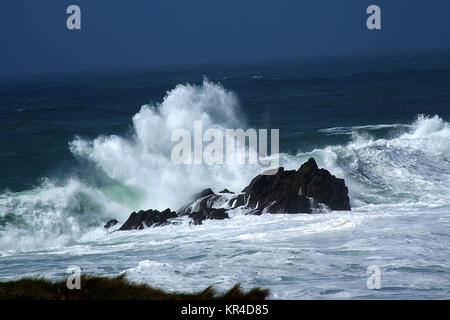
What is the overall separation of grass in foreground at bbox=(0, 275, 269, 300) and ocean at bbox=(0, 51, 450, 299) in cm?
222

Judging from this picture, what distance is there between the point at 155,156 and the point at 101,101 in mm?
41519

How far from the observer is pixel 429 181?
84.4 feet

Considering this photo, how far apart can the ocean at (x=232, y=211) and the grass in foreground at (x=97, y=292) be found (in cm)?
222

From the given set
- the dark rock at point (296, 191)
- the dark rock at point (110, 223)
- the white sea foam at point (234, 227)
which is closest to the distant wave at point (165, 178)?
the white sea foam at point (234, 227)

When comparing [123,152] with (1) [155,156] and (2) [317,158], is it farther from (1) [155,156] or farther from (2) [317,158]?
(2) [317,158]

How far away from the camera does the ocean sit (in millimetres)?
14180

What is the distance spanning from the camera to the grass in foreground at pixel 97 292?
981 centimetres

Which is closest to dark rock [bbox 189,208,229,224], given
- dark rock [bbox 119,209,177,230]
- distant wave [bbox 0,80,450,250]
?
dark rock [bbox 119,209,177,230]

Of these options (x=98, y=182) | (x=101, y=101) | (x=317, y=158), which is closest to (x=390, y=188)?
(x=317, y=158)

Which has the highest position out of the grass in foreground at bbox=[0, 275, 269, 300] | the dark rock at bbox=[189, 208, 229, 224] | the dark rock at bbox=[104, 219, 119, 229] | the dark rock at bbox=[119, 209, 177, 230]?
the grass in foreground at bbox=[0, 275, 269, 300]

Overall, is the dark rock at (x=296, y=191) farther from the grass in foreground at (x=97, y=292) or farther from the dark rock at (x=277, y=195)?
the grass in foreground at (x=97, y=292)

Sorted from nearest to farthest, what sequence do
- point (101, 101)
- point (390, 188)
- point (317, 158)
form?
point (390, 188) < point (317, 158) < point (101, 101)

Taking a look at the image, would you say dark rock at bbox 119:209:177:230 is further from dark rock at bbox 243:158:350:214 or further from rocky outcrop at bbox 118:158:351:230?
dark rock at bbox 243:158:350:214

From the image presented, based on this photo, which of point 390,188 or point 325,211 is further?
point 390,188
